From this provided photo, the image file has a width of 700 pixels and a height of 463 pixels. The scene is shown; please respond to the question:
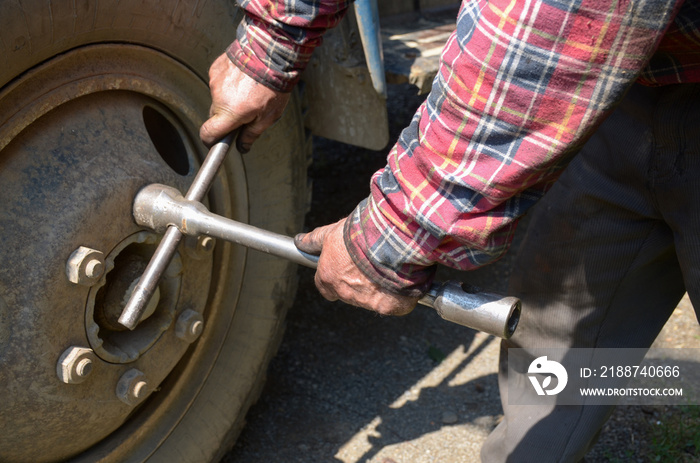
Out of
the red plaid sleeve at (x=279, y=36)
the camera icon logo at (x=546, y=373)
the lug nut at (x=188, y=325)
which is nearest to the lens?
the red plaid sleeve at (x=279, y=36)

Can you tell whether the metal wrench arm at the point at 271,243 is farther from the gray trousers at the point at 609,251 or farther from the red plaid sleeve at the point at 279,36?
the gray trousers at the point at 609,251

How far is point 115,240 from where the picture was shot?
4.50 ft

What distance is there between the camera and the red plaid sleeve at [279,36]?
1354 mm

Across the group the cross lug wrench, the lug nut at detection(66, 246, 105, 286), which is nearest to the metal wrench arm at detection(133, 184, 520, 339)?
the cross lug wrench

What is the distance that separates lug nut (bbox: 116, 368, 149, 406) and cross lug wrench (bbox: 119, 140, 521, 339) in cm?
22

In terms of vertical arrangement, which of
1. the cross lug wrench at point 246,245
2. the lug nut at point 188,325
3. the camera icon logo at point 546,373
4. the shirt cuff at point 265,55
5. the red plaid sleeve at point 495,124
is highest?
the red plaid sleeve at point 495,124

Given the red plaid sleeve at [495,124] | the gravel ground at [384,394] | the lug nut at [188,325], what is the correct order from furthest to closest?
the gravel ground at [384,394], the lug nut at [188,325], the red plaid sleeve at [495,124]

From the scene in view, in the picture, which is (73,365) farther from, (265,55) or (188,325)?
(265,55)

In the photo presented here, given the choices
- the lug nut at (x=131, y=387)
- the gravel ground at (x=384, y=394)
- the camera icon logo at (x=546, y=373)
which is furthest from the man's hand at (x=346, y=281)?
the gravel ground at (x=384, y=394)

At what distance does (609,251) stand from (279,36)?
86 cm

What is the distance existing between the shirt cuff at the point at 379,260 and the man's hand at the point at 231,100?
419mm

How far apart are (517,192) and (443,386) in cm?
137

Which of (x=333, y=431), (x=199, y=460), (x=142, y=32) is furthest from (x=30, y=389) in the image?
(x=333, y=431)

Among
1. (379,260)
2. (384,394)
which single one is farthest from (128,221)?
(384,394)
